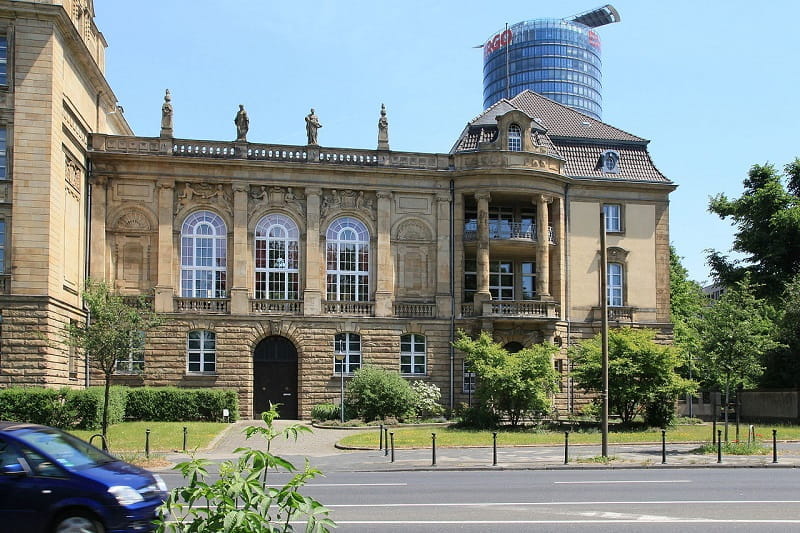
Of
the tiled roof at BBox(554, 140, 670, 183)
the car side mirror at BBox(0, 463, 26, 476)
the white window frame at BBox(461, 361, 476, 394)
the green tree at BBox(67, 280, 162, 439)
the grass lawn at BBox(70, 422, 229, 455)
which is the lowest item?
the grass lawn at BBox(70, 422, 229, 455)

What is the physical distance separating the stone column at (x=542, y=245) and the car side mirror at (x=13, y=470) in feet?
118

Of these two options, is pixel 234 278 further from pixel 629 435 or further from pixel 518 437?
pixel 629 435

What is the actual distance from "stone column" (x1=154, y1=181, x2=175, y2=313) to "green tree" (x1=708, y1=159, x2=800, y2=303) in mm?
30445

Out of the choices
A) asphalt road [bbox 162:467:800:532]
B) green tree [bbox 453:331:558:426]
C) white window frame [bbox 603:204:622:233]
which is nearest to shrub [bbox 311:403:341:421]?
green tree [bbox 453:331:558:426]

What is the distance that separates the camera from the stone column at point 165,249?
4197 centimetres

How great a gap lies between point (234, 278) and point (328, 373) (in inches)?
246

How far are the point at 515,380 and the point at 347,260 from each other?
468 inches

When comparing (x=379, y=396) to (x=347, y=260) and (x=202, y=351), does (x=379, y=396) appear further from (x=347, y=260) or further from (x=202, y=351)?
(x=202, y=351)

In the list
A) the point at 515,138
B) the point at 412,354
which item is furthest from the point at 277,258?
the point at 515,138

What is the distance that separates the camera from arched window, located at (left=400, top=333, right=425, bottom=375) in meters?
44.4

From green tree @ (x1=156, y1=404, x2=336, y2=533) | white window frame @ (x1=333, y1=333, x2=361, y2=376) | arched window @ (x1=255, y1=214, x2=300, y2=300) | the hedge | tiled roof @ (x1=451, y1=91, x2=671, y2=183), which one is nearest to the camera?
green tree @ (x1=156, y1=404, x2=336, y2=533)

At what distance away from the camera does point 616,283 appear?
156 feet

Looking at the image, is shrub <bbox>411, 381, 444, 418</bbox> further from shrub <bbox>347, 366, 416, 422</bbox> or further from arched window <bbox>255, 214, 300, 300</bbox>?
arched window <bbox>255, 214, 300, 300</bbox>

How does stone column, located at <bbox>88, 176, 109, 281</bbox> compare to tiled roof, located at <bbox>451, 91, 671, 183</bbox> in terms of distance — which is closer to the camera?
stone column, located at <bbox>88, 176, 109, 281</bbox>
